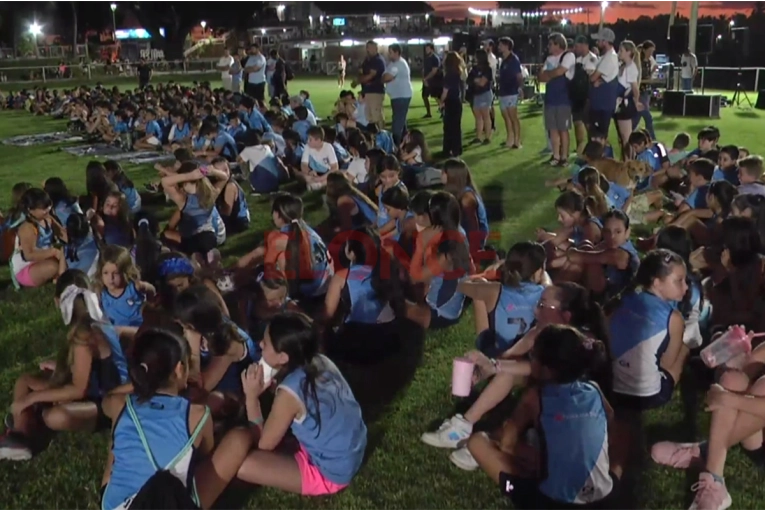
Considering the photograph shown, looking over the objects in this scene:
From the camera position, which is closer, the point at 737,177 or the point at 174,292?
the point at 174,292

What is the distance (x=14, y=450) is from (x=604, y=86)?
939cm

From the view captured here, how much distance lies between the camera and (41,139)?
16094 millimetres

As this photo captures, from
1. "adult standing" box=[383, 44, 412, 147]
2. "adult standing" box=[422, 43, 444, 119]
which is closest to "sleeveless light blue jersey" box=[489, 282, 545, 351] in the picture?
"adult standing" box=[383, 44, 412, 147]

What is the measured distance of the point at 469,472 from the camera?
3818 mm

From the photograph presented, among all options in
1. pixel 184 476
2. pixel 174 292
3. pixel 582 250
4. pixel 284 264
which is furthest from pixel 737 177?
pixel 184 476

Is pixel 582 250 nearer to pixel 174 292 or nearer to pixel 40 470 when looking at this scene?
pixel 174 292

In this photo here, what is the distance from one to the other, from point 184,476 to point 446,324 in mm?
2892

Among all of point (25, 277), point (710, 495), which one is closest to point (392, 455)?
point (710, 495)

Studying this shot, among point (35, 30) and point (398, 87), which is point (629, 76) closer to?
point (398, 87)

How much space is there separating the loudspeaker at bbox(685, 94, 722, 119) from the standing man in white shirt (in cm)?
119

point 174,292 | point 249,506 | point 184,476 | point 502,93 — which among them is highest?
point 502,93

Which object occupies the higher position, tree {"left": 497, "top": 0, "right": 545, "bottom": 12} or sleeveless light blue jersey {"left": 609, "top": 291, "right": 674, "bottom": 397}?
tree {"left": 497, "top": 0, "right": 545, "bottom": 12}

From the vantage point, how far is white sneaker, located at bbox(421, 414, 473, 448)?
4.03 meters

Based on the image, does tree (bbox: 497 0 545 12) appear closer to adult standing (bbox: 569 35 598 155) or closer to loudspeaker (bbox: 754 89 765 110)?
loudspeaker (bbox: 754 89 765 110)
